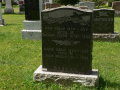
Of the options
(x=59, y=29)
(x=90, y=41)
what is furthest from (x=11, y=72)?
(x=90, y=41)

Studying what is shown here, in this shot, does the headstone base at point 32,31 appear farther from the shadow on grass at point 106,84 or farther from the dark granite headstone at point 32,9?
the shadow on grass at point 106,84

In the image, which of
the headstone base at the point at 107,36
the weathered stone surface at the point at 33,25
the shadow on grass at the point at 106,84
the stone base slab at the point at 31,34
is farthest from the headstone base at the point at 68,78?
the weathered stone surface at the point at 33,25

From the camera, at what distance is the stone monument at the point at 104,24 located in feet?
31.9

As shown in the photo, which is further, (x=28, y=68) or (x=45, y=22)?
(x=28, y=68)

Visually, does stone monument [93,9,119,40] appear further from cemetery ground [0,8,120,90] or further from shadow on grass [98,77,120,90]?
shadow on grass [98,77,120,90]

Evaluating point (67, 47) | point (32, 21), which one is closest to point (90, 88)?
point (67, 47)

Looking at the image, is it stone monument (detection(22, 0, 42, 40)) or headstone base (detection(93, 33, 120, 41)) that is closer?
headstone base (detection(93, 33, 120, 41))

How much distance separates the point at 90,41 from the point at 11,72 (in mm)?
2089

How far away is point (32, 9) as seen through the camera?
10.1m

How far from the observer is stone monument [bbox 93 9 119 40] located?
31.9 feet

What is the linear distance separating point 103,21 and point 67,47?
16.9ft

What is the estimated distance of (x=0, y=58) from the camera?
23.4 feet

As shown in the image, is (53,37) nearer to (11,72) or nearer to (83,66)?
(83,66)

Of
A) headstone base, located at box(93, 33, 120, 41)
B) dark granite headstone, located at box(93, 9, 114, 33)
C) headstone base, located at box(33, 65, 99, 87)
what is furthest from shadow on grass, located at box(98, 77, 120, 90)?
dark granite headstone, located at box(93, 9, 114, 33)
